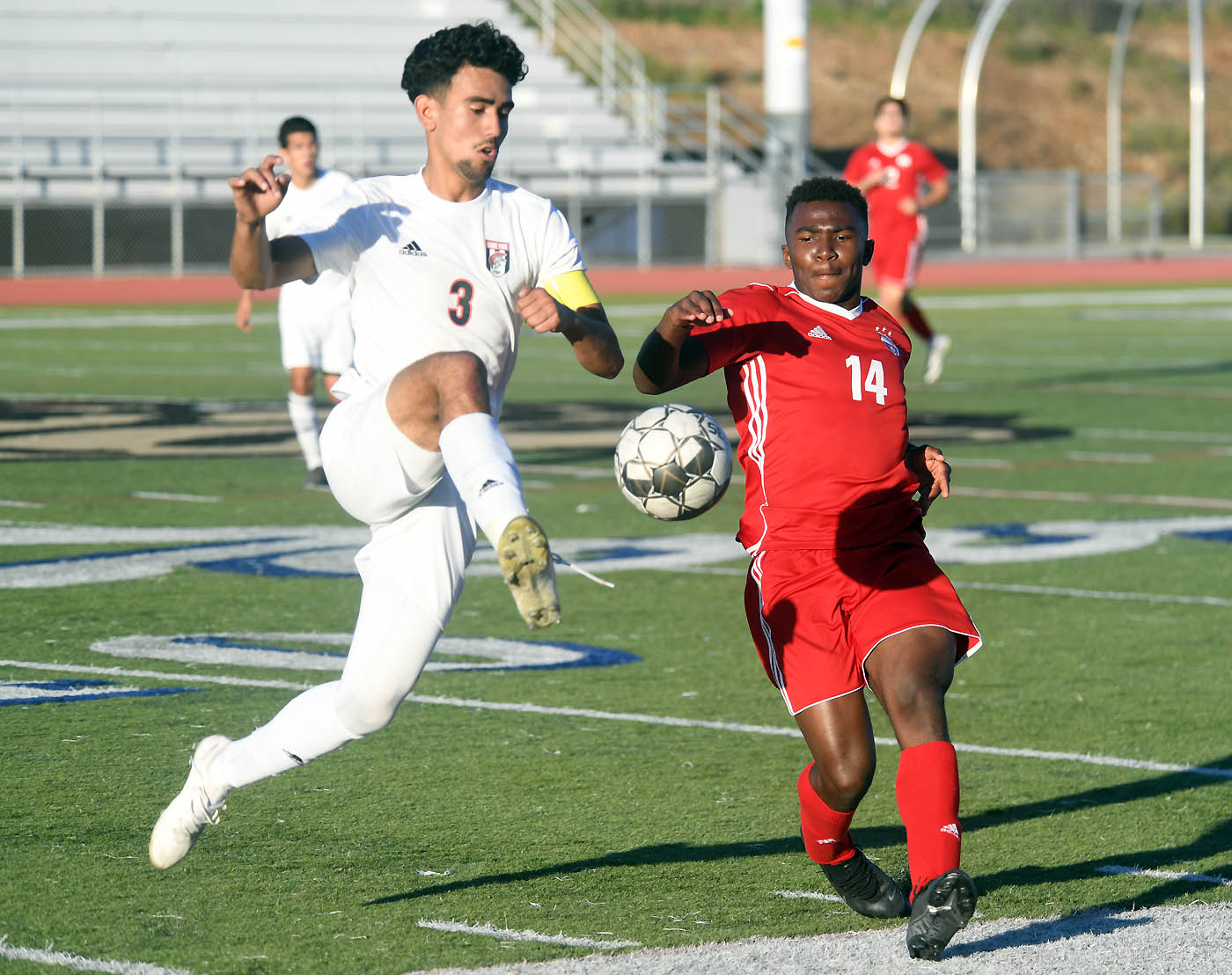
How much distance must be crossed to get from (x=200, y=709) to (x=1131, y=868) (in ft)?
10.6

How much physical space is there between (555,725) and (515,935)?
2.29 metres

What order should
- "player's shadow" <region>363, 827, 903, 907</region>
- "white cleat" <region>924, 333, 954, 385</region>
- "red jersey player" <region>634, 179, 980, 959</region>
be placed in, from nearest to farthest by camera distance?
1. "red jersey player" <region>634, 179, 980, 959</region>
2. "player's shadow" <region>363, 827, 903, 907</region>
3. "white cleat" <region>924, 333, 954, 385</region>

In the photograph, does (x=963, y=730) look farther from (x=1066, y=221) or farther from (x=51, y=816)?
(x=1066, y=221)

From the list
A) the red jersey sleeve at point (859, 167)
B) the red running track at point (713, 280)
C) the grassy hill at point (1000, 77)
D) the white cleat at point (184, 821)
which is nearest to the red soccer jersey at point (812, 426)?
the white cleat at point (184, 821)

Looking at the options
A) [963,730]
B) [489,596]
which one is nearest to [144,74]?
[489,596]

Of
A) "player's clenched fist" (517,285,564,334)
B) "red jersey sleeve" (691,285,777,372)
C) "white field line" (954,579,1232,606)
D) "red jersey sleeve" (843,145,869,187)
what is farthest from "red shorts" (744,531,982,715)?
"red jersey sleeve" (843,145,869,187)

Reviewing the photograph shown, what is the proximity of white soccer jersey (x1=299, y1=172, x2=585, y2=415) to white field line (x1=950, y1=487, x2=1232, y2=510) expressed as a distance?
7.67m

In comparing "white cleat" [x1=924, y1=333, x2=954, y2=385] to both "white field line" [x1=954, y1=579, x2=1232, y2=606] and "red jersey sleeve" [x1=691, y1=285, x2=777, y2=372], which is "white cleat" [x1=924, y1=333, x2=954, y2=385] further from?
"red jersey sleeve" [x1=691, y1=285, x2=777, y2=372]

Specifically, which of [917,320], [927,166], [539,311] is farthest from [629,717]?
[927,166]

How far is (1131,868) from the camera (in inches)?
214

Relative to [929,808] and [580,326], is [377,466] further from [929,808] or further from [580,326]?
[929,808]

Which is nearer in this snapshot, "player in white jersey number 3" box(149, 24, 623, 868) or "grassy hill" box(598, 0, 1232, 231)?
"player in white jersey number 3" box(149, 24, 623, 868)

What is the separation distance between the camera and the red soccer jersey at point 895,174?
18828 millimetres

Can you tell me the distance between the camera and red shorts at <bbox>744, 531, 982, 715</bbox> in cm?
487
